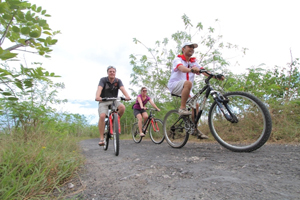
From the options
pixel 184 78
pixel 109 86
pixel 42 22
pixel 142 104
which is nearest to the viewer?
pixel 42 22

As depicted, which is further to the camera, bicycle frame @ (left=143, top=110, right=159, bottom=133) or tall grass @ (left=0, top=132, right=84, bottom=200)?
bicycle frame @ (left=143, top=110, right=159, bottom=133)

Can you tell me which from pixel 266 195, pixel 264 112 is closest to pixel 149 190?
pixel 266 195

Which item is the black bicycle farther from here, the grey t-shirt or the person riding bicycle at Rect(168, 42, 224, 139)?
the person riding bicycle at Rect(168, 42, 224, 139)

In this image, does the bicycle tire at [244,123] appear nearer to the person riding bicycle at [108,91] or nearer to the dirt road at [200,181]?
the dirt road at [200,181]

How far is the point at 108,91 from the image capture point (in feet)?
16.2

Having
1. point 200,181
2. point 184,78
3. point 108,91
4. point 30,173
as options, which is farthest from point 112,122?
point 200,181

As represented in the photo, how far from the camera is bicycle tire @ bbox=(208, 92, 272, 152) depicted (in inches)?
108

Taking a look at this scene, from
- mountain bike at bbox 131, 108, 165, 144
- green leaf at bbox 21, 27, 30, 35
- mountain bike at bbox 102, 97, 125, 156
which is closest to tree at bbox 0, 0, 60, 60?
green leaf at bbox 21, 27, 30, 35

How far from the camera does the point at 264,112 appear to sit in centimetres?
275

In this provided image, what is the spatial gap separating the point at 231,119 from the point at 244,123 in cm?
187

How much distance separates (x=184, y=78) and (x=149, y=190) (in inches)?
115

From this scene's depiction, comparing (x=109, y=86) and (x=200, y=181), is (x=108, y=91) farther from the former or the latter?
(x=200, y=181)

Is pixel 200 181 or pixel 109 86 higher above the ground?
pixel 109 86

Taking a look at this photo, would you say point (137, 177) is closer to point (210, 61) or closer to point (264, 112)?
point (264, 112)
